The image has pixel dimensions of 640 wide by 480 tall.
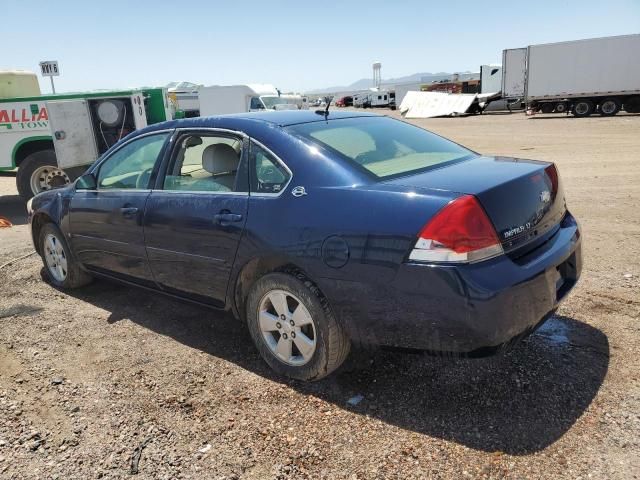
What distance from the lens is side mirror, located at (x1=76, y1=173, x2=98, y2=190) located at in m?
4.49

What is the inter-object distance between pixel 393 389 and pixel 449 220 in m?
1.15

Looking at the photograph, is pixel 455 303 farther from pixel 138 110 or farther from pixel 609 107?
pixel 609 107

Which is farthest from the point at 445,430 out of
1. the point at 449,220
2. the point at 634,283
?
the point at 634,283

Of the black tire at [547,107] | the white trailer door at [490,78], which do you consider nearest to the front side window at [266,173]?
the black tire at [547,107]

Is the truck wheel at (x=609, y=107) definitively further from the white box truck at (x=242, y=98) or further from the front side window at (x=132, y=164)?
the front side window at (x=132, y=164)

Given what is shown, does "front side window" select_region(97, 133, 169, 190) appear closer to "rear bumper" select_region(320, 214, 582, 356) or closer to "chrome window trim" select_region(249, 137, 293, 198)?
"chrome window trim" select_region(249, 137, 293, 198)

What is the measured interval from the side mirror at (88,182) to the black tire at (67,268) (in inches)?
23.4

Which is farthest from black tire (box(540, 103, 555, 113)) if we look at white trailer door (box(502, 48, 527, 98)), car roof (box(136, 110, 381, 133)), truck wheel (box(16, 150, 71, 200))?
car roof (box(136, 110, 381, 133))

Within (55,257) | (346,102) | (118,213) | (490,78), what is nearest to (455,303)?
(118,213)

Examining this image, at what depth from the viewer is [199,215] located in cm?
348

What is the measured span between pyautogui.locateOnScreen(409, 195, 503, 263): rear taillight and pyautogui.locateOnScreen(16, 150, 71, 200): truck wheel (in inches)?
332

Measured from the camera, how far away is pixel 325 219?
9.34ft

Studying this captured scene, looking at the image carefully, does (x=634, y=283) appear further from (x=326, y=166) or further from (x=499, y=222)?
(x=326, y=166)

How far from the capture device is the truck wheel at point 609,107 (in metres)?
28.1
